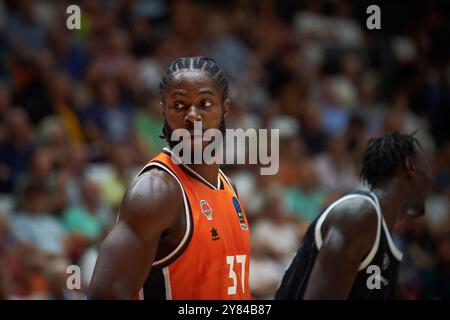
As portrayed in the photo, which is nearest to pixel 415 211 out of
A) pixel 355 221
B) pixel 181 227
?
pixel 355 221

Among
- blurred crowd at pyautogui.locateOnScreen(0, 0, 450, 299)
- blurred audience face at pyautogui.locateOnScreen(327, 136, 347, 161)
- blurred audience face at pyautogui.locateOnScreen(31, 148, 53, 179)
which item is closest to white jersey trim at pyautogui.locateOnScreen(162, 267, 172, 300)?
blurred crowd at pyautogui.locateOnScreen(0, 0, 450, 299)

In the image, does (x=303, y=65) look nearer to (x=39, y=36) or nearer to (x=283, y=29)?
(x=283, y=29)

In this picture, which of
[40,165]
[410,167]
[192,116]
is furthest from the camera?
[40,165]

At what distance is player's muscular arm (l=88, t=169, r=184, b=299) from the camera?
317 centimetres

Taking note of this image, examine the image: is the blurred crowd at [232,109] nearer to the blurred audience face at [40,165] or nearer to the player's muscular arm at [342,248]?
the blurred audience face at [40,165]

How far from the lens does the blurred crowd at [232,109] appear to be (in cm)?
761

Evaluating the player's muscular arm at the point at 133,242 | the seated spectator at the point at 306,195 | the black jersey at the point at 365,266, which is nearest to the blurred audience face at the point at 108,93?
the seated spectator at the point at 306,195

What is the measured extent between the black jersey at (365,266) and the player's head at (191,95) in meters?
0.89

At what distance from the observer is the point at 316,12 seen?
11.9 metres

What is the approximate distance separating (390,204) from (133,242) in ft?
5.71

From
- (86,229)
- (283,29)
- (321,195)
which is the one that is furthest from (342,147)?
(86,229)

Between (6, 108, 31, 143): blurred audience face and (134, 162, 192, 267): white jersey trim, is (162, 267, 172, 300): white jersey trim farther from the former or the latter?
(6, 108, 31, 143): blurred audience face

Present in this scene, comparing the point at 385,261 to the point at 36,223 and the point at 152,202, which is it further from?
the point at 36,223

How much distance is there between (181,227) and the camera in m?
3.51
